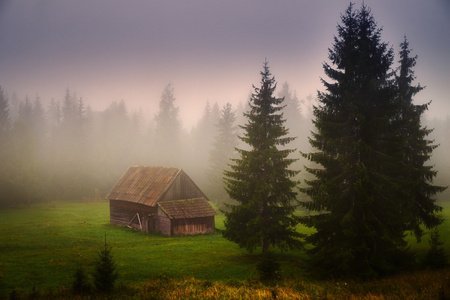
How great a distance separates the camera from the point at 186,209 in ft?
110

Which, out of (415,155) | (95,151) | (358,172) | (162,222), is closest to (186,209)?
(162,222)

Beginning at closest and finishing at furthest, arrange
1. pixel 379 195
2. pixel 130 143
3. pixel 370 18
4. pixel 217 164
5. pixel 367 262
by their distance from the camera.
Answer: pixel 367 262 → pixel 379 195 → pixel 370 18 → pixel 217 164 → pixel 130 143

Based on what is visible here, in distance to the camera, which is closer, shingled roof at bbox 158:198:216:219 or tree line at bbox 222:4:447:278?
tree line at bbox 222:4:447:278

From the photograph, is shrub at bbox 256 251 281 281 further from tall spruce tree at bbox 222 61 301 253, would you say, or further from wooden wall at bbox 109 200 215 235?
wooden wall at bbox 109 200 215 235

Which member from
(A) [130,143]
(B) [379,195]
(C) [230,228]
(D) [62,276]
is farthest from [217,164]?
(A) [130,143]

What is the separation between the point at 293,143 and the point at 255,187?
73.3 meters

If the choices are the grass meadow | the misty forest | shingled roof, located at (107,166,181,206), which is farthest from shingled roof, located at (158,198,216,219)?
the misty forest

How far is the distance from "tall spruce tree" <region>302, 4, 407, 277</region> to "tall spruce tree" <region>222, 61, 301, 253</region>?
13.1 feet

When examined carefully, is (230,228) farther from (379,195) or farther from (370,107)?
(370,107)

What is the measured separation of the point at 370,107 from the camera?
14828 mm

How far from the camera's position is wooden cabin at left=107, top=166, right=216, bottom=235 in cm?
3291

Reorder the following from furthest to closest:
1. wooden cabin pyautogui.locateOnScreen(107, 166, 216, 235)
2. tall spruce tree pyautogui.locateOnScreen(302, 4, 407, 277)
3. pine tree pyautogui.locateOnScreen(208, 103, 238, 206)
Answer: pine tree pyautogui.locateOnScreen(208, 103, 238, 206), wooden cabin pyautogui.locateOnScreen(107, 166, 216, 235), tall spruce tree pyautogui.locateOnScreen(302, 4, 407, 277)

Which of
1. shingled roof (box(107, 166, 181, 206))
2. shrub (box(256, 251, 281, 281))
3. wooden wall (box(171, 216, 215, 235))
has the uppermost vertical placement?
shingled roof (box(107, 166, 181, 206))

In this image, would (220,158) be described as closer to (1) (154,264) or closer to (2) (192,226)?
(2) (192,226)
